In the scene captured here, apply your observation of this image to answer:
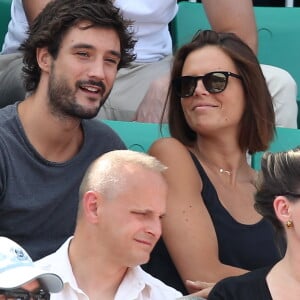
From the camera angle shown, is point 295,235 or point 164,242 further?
point 164,242

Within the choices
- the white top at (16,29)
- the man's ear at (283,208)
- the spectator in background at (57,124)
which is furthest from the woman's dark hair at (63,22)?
the white top at (16,29)

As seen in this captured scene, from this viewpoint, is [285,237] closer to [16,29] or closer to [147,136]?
[147,136]

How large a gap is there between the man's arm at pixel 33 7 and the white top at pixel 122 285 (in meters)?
1.45

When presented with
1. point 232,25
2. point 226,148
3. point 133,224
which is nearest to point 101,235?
point 133,224

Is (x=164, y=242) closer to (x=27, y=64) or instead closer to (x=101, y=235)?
Result: (x=101, y=235)

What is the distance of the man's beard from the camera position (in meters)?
2.94

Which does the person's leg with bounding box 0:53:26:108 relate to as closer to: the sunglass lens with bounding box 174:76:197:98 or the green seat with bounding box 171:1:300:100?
the sunglass lens with bounding box 174:76:197:98

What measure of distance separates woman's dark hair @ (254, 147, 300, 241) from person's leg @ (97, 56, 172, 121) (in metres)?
1.32

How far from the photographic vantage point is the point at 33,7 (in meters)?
3.81

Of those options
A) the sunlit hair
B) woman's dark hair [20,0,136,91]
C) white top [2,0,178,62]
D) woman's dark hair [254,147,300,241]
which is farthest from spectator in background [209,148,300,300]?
white top [2,0,178,62]

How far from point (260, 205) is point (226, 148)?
63cm

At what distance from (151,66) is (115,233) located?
1.63m

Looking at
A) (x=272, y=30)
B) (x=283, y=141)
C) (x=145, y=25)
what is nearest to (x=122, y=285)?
(x=283, y=141)

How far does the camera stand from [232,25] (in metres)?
3.91
